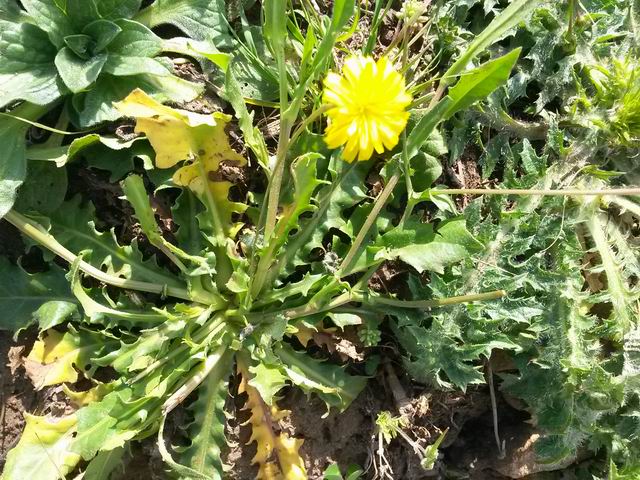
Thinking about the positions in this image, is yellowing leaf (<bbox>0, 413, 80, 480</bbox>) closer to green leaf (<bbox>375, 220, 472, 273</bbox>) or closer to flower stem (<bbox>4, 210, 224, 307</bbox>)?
flower stem (<bbox>4, 210, 224, 307</bbox>)

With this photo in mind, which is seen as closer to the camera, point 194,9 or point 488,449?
point 194,9

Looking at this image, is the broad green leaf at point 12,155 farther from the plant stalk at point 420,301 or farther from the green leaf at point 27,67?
the plant stalk at point 420,301

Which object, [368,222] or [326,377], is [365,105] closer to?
[368,222]

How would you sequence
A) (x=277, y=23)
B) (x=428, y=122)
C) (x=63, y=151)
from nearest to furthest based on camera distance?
(x=277, y=23), (x=428, y=122), (x=63, y=151)

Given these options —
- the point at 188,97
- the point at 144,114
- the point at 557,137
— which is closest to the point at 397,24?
the point at 557,137

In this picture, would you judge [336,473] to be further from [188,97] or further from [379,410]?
[188,97]

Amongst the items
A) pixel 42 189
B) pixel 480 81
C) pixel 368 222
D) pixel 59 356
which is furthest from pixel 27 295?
pixel 480 81
